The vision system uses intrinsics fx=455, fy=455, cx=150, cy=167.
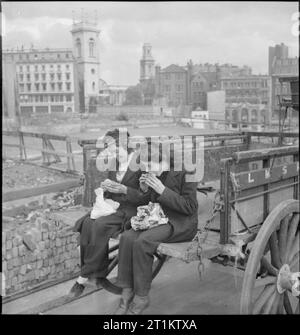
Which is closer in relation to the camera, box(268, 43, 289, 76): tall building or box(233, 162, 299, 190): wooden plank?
box(233, 162, 299, 190): wooden plank

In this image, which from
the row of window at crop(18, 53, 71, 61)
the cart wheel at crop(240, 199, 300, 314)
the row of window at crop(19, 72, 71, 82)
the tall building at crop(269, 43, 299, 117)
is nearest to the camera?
the cart wheel at crop(240, 199, 300, 314)

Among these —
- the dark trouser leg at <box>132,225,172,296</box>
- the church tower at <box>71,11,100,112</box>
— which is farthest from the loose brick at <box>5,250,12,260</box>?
the church tower at <box>71,11,100,112</box>

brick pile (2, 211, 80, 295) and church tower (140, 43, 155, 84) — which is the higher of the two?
church tower (140, 43, 155, 84)

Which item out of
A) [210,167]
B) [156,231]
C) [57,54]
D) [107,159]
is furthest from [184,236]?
[57,54]

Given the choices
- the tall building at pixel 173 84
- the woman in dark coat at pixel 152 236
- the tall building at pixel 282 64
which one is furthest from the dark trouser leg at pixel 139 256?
the tall building at pixel 282 64

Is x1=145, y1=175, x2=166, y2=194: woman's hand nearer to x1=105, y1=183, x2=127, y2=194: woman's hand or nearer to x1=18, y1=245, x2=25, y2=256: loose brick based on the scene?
x1=105, y1=183, x2=127, y2=194: woman's hand

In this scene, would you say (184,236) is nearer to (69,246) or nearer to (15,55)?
(69,246)

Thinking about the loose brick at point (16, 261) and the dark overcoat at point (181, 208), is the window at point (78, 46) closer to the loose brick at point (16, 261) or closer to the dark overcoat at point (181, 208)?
the loose brick at point (16, 261)
